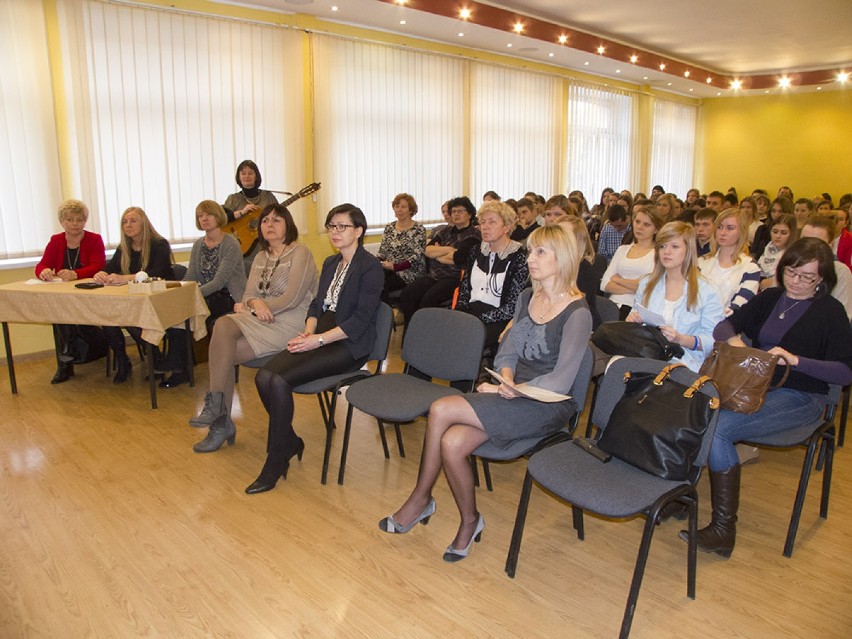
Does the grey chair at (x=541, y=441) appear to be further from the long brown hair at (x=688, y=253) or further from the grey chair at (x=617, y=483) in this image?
the long brown hair at (x=688, y=253)

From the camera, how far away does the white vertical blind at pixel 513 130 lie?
8.65 meters

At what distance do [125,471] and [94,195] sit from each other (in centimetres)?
305

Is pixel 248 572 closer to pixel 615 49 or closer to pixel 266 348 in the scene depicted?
pixel 266 348

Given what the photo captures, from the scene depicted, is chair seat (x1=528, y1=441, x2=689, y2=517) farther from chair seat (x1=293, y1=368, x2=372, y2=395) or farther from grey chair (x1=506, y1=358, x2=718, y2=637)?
chair seat (x1=293, y1=368, x2=372, y2=395)

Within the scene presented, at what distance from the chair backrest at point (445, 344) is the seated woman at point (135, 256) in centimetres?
235

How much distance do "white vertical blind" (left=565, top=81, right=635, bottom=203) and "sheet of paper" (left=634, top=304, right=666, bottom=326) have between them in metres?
7.80

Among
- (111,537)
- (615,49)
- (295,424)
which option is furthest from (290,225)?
(615,49)

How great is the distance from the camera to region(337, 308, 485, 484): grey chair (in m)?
2.85

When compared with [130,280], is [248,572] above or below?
below

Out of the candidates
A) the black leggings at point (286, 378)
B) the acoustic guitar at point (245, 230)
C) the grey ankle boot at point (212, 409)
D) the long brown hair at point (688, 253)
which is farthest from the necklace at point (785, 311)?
the acoustic guitar at point (245, 230)

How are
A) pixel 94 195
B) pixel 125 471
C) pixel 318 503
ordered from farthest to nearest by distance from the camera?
pixel 94 195, pixel 125 471, pixel 318 503

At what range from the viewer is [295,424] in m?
3.96

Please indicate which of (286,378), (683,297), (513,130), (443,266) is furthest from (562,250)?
(513,130)

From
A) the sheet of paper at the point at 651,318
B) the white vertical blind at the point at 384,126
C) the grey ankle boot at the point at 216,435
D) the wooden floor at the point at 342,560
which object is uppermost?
the white vertical blind at the point at 384,126
